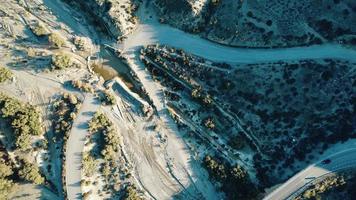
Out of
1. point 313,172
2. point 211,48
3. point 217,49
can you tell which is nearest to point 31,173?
point 211,48

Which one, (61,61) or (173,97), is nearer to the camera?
(173,97)

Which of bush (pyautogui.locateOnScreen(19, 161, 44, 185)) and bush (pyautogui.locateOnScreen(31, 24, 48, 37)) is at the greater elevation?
bush (pyautogui.locateOnScreen(31, 24, 48, 37))

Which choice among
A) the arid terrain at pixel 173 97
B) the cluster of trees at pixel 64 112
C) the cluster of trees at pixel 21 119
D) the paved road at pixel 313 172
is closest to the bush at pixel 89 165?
the arid terrain at pixel 173 97

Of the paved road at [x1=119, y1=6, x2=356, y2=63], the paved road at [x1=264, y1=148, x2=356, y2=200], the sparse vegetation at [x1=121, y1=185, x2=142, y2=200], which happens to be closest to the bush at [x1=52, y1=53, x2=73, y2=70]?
the paved road at [x1=119, y1=6, x2=356, y2=63]

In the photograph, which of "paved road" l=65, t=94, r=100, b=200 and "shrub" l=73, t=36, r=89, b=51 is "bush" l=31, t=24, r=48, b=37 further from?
"paved road" l=65, t=94, r=100, b=200

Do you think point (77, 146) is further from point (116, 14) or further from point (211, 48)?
Answer: point (211, 48)

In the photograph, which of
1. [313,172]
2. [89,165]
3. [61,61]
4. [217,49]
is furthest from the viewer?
[61,61]
